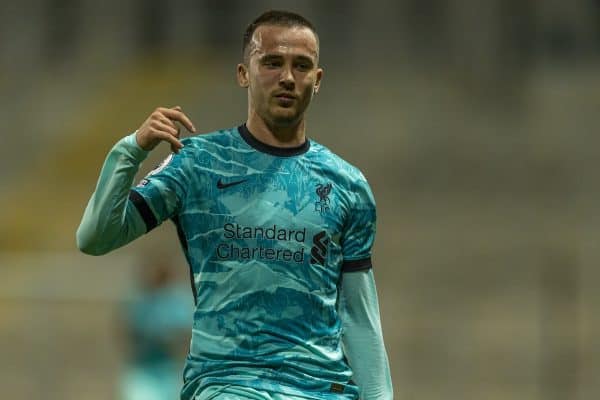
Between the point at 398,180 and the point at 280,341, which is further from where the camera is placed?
the point at 398,180

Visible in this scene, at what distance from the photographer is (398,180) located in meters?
15.4

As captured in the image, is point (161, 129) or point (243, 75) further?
point (243, 75)

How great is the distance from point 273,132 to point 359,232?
399mm

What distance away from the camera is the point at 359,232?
12.7ft

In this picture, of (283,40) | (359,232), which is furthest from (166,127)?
(359,232)

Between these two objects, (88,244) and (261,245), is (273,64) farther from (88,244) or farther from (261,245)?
(88,244)

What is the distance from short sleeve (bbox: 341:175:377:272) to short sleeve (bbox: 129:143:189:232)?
1.68 ft

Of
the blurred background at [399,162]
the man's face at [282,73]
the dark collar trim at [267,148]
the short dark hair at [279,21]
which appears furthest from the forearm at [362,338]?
the blurred background at [399,162]

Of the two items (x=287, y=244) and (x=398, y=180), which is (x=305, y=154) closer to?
(x=287, y=244)

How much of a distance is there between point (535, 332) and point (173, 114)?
906 centimetres

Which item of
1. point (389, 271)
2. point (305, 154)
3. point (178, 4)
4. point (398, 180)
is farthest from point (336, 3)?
point (305, 154)

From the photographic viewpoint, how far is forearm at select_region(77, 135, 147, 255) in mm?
3523

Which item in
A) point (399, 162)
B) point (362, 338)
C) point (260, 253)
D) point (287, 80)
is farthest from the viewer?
point (399, 162)

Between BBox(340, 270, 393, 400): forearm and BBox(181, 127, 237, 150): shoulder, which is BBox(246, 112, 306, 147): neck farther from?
BBox(340, 270, 393, 400): forearm
